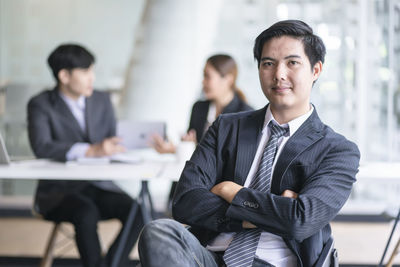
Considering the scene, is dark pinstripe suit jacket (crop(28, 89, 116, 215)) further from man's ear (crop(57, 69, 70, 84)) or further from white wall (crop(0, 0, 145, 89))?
white wall (crop(0, 0, 145, 89))

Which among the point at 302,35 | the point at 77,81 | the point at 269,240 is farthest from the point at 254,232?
the point at 77,81

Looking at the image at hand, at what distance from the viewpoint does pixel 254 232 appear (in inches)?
70.7

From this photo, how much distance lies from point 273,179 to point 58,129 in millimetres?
1863

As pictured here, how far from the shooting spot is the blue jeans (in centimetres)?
155

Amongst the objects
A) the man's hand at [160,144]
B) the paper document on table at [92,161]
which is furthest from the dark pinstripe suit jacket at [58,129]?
the man's hand at [160,144]

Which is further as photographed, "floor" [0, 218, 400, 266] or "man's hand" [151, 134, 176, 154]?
"floor" [0, 218, 400, 266]

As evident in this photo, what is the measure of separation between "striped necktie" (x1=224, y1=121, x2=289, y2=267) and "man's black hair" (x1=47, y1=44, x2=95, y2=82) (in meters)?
1.79

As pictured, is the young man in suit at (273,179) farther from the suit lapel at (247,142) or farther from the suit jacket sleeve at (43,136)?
the suit jacket sleeve at (43,136)

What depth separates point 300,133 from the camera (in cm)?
182

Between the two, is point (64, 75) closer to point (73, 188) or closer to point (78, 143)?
point (78, 143)

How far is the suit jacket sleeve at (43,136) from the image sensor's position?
122 inches

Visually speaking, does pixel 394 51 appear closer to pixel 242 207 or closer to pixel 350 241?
pixel 350 241

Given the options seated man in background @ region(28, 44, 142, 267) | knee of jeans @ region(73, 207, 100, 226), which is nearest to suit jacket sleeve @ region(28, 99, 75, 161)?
seated man in background @ region(28, 44, 142, 267)

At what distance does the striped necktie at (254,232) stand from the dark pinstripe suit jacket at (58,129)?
1.56 m
